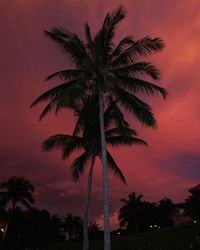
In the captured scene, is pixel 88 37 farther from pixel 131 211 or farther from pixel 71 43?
pixel 131 211

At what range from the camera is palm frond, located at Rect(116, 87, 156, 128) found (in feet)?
73.8

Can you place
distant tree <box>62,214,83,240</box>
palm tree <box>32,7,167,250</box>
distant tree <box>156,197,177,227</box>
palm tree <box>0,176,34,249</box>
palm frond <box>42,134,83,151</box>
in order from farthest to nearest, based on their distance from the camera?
distant tree <box>62,214,83,240</box> → distant tree <box>156,197,177,227</box> → palm tree <box>0,176,34,249</box> → palm frond <box>42,134,83,151</box> → palm tree <box>32,7,167,250</box>

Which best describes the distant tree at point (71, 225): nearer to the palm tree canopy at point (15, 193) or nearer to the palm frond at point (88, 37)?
the palm tree canopy at point (15, 193)

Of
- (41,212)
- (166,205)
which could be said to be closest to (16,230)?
(41,212)

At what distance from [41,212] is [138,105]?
68668 mm

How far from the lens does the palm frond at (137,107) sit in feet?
73.8

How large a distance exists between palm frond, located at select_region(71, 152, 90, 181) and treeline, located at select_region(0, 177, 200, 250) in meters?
24.9

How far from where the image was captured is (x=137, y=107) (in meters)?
22.6

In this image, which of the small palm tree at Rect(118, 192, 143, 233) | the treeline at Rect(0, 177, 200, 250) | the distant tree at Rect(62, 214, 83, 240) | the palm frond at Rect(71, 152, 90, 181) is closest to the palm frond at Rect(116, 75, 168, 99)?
the palm frond at Rect(71, 152, 90, 181)

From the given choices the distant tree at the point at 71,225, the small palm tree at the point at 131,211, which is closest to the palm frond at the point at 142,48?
the small palm tree at the point at 131,211

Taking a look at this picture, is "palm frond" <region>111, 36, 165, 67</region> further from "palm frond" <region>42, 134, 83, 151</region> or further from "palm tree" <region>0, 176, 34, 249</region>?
"palm tree" <region>0, 176, 34, 249</region>

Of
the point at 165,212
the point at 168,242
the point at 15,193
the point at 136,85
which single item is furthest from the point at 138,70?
the point at 165,212

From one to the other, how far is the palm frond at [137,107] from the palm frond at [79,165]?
9938mm

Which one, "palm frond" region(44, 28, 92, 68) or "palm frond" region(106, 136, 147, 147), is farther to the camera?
"palm frond" region(106, 136, 147, 147)
